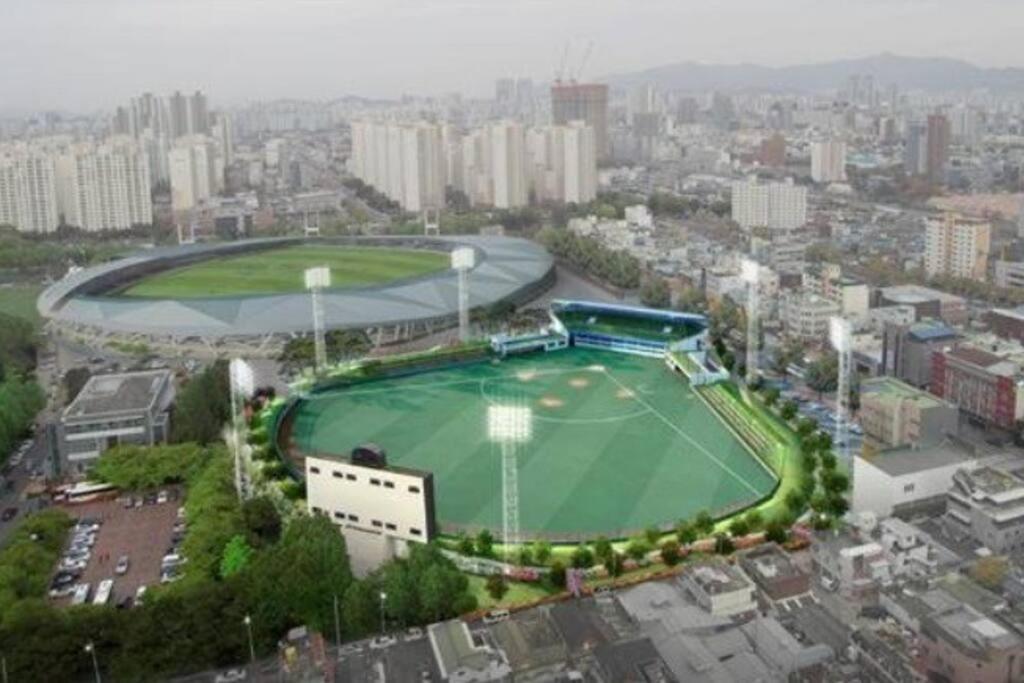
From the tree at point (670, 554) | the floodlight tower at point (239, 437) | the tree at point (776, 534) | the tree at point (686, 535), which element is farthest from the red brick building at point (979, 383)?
the floodlight tower at point (239, 437)

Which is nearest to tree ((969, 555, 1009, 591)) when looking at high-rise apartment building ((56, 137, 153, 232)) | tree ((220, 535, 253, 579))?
tree ((220, 535, 253, 579))

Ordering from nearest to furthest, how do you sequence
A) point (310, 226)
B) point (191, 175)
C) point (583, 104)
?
point (310, 226) → point (191, 175) → point (583, 104)

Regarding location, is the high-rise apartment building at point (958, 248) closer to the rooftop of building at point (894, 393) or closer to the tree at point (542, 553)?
the rooftop of building at point (894, 393)

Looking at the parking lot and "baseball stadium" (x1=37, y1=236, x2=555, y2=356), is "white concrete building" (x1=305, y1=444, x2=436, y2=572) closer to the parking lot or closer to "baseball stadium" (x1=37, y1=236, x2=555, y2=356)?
the parking lot

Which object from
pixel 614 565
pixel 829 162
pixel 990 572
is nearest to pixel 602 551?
pixel 614 565

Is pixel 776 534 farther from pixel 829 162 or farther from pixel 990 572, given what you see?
pixel 829 162
